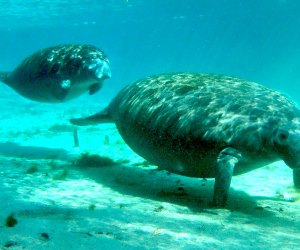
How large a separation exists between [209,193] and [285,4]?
56.8m

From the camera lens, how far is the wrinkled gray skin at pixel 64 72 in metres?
10.9

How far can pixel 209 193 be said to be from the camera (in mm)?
7793

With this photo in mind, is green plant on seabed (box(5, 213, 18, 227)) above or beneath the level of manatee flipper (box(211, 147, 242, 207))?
beneath

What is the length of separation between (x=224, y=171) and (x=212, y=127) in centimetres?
93

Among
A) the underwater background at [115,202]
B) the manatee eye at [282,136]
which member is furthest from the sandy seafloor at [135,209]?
the manatee eye at [282,136]

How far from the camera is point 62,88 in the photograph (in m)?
11.1

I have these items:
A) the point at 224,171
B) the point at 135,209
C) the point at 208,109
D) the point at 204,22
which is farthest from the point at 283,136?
the point at 204,22

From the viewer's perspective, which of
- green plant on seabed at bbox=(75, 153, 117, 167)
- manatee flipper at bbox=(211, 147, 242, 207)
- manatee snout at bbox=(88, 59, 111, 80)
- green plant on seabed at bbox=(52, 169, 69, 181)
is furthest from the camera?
manatee snout at bbox=(88, 59, 111, 80)


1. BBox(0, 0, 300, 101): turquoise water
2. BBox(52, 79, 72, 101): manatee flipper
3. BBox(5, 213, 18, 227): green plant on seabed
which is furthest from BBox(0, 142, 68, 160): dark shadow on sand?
BBox(0, 0, 300, 101): turquoise water

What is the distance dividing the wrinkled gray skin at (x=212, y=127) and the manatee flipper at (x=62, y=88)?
10.5 ft

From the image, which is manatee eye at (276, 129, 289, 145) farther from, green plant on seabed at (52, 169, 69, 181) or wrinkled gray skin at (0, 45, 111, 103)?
wrinkled gray skin at (0, 45, 111, 103)

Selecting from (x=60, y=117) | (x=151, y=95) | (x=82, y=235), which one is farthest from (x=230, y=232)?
(x=60, y=117)

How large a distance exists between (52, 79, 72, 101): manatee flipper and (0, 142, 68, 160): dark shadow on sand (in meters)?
2.12

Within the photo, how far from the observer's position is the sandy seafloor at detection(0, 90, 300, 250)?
4.25m
